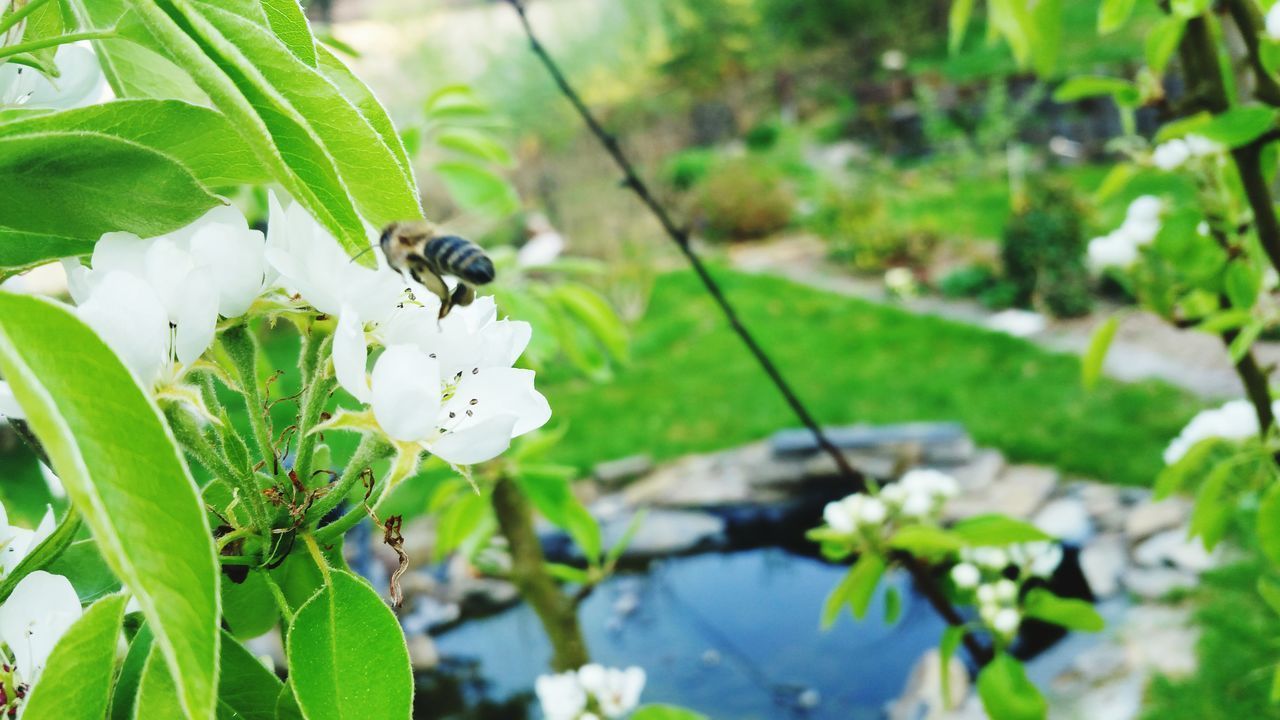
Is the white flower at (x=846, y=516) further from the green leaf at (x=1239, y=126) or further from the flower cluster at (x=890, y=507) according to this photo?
the green leaf at (x=1239, y=126)

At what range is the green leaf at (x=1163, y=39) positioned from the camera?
1017mm

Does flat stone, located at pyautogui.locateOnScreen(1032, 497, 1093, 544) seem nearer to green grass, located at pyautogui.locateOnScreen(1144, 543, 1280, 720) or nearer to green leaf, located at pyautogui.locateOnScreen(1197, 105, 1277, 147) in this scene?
green grass, located at pyautogui.locateOnScreen(1144, 543, 1280, 720)

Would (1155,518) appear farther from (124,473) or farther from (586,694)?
(124,473)

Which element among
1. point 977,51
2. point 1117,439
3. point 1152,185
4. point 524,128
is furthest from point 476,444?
point 977,51

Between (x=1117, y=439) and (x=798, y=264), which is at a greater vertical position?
(x=1117, y=439)

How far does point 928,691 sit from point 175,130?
310 cm

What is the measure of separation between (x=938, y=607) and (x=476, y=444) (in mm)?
924

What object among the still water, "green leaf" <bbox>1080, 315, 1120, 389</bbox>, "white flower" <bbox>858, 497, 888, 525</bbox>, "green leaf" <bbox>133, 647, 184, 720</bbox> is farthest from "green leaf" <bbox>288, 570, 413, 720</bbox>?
the still water

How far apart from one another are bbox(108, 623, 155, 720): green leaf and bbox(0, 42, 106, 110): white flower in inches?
9.4

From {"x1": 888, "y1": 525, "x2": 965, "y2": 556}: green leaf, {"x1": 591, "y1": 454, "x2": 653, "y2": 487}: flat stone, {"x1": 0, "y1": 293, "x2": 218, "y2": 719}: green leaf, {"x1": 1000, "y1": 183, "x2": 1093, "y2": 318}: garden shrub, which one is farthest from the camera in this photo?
{"x1": 1000, "y1": 183, "x2": 1093, "y2": 318}: garden shrub

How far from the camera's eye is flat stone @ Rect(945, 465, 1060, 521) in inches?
159

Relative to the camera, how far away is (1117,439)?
4.36 m

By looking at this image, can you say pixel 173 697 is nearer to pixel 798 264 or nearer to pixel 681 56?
pixel 798 264

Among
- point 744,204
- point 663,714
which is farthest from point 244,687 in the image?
point 744,204
